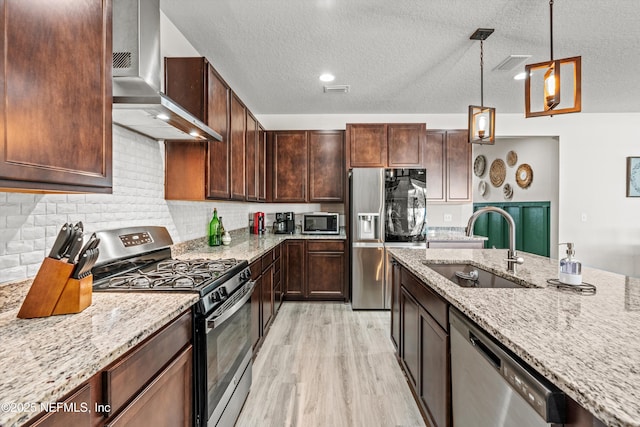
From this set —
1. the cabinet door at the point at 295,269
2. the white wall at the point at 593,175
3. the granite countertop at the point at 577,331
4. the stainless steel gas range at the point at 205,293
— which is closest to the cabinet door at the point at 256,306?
the stainless steel gas range at the point at 205,293

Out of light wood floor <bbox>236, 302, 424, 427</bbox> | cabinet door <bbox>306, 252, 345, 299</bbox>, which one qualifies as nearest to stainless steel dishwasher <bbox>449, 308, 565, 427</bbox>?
light wood floor <bbox>236, 302, 424, 427</bbox>

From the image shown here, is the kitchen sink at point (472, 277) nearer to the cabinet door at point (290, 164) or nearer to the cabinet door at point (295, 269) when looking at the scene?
the cabinet door at point (295, 269)

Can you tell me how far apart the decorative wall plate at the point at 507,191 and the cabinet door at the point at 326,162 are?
357cm

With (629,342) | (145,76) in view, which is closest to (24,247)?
(145,76)

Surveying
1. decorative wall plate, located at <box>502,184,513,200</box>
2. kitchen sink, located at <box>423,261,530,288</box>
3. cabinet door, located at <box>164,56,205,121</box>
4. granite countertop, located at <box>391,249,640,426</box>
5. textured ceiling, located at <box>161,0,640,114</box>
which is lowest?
kitchen sink, located at <box>423,261,530,288</box>

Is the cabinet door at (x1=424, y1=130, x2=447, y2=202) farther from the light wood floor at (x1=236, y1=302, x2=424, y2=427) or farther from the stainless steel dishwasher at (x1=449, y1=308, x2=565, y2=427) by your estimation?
the stainless steel dishwasher at (x1=449, y1=308, x2=565, y2=427)

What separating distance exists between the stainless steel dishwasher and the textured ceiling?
6.97 ft

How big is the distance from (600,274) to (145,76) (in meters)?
2.48

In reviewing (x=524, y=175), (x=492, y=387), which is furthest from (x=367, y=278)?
(x=524, y=175)

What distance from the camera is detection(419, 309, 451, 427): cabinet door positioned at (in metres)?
1.44

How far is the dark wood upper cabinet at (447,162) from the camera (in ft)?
15.1

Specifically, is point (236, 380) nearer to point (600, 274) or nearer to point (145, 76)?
point (145, 76)

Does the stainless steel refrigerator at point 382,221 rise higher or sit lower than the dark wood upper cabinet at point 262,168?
lower

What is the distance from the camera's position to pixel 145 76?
160 cm
